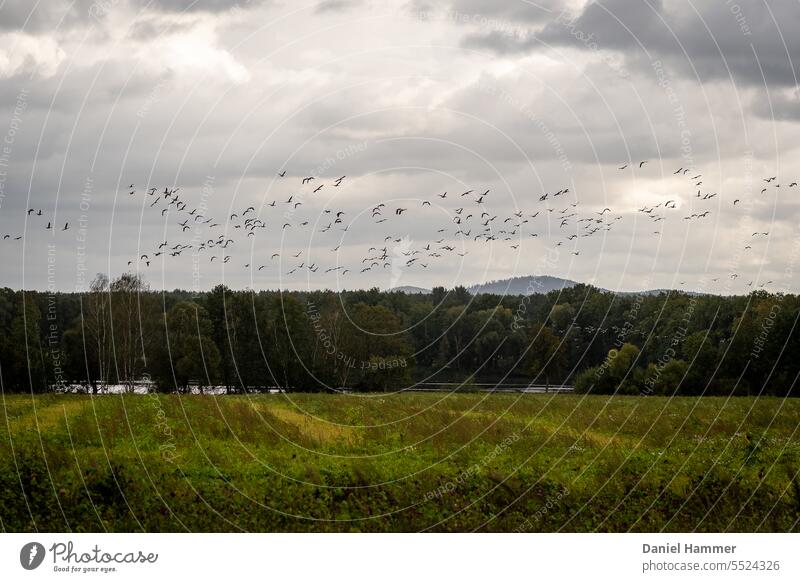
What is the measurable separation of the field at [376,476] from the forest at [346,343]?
74.2 feet

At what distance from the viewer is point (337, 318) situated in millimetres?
58906

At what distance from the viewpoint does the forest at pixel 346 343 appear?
57.0 m

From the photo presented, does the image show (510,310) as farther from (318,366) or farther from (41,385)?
(41,385)

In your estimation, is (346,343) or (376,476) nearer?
(376,476)

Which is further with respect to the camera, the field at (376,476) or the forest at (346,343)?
the forest at (346,343)

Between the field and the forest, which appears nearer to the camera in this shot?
the field

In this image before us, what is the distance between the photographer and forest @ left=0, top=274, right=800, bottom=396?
57.0m

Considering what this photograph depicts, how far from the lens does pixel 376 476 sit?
22953 mm

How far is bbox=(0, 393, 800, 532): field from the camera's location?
69.8ft

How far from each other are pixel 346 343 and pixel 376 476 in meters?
37.6

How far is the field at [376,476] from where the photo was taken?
21281mm

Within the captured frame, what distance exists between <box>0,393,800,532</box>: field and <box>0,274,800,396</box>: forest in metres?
22.6

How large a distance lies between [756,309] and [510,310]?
63.5 ft
